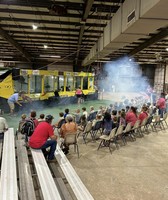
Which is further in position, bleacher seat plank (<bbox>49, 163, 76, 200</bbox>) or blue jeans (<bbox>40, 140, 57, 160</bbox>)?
blue jeans (<bbox>40, 140, 57, 160</bbox>)

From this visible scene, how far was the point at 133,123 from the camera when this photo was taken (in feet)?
25.2

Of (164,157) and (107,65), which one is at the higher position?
(107,65)

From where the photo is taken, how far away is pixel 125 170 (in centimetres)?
523

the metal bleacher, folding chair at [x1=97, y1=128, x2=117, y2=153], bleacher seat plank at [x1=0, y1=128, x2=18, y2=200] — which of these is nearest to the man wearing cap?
the metal bleacher

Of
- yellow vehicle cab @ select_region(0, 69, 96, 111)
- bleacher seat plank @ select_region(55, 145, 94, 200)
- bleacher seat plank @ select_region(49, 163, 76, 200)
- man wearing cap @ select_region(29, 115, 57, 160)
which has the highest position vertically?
yellow vehicle cab @ select_region(0, 69, 96, 111)

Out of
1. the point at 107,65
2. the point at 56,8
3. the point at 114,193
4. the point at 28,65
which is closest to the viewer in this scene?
the point at 114,193

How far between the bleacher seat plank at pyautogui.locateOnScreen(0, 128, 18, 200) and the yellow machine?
6405 mm

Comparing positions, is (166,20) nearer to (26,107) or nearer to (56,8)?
(56,8)

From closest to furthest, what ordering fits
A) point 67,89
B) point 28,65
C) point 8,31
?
point 8,31, point 67,89, point 28,65

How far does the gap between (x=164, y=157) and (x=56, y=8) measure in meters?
4.79

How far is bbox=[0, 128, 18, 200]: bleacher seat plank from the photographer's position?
320cm

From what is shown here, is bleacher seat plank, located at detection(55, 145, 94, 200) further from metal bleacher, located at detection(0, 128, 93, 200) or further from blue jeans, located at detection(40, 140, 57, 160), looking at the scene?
blue jeans, located at detection(40, 140, 57, 160)

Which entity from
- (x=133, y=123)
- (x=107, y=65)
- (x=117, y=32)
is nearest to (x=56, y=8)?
(x=117, y=32)

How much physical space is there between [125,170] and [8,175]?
8.92 ft
